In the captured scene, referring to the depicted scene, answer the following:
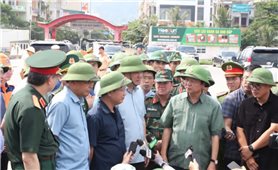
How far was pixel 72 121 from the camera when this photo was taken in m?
3.63

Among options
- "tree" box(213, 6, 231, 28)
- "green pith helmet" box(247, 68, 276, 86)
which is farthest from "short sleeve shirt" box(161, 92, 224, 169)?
"tree" box(213, 6, 231, 28)

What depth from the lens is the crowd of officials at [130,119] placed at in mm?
3322

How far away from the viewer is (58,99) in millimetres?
3637

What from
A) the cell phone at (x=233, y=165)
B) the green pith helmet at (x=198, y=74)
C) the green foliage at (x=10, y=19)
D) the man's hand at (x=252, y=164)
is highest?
the green foliage at (x=10, y=19)

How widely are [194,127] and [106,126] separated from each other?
0.81 meters

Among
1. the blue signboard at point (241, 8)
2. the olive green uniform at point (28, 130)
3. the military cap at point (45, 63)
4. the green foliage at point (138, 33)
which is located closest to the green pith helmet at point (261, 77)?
the military cap at point (45, 63)

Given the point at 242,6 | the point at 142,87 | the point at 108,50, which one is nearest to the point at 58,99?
the point at 142,87

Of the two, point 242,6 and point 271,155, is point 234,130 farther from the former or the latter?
point 242,6

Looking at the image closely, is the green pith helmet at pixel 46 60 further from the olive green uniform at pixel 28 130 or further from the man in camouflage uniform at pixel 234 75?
the man in camouflage uniform at pixel 234 75

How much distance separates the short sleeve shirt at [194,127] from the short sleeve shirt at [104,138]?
0.58 metres

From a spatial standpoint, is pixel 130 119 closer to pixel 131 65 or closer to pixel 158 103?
pixel 131 65

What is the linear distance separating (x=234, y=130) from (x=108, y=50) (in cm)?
2086

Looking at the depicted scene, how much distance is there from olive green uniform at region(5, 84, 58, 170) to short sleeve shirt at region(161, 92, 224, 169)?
1321 millimetres

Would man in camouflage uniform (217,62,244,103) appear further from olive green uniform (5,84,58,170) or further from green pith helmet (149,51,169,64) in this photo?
olive green uniform (5,84,58,170)
